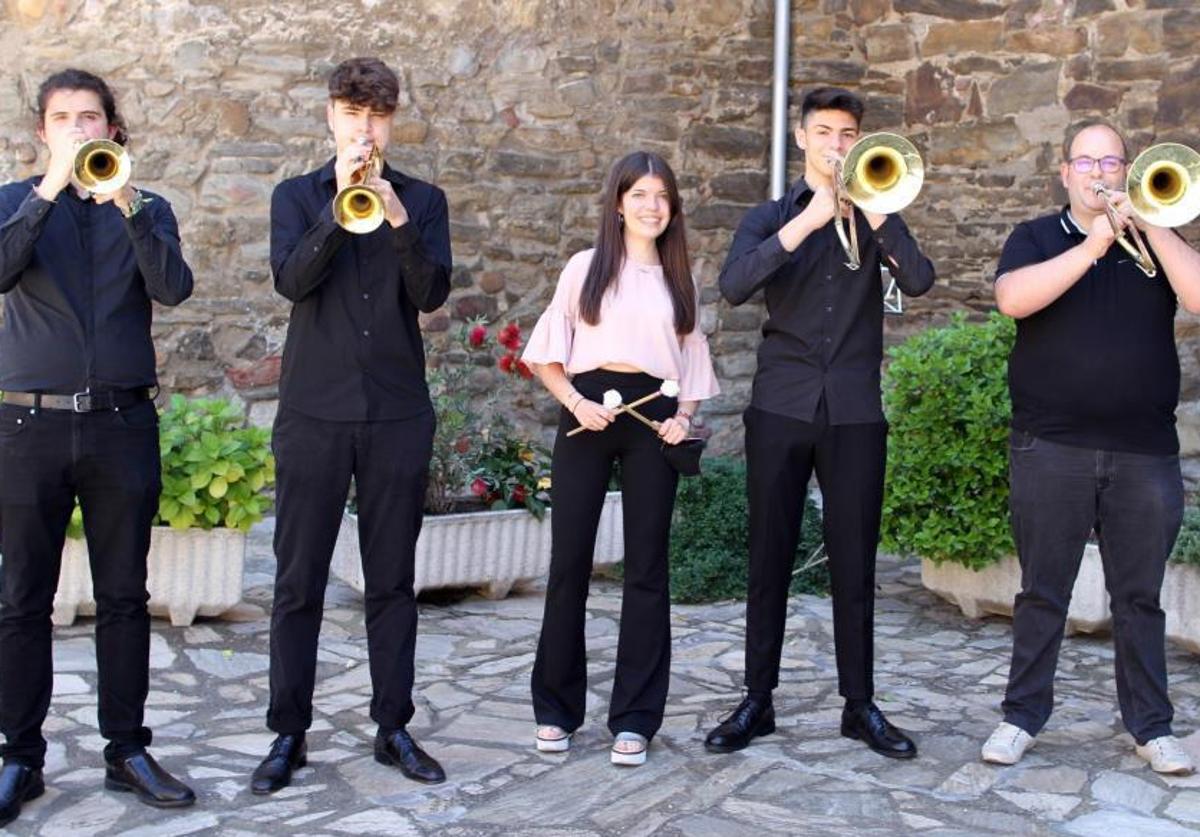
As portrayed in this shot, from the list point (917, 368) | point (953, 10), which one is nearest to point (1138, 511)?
point (917, 368)

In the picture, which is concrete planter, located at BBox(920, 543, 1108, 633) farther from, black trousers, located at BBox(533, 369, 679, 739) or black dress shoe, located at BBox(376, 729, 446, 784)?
black dress shoe, located at BBox(376, 729, 446, 784)

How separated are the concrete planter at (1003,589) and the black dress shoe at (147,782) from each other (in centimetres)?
315

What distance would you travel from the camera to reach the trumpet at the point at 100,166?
12.4 ft

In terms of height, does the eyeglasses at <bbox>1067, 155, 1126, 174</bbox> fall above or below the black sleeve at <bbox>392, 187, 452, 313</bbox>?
above

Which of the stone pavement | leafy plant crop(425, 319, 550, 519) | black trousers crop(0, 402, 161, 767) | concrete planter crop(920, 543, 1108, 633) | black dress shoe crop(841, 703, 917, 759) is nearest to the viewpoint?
black trousers crop(0, 402, 161, 767)

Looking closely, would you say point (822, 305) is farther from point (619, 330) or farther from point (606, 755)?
point (606, 755)

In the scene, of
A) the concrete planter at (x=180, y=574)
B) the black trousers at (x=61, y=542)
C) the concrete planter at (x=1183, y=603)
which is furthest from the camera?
the concrete planter at (x=180, y=574)

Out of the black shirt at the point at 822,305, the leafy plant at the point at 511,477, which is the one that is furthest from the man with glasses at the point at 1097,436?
the leafy plant at the point at 511,477

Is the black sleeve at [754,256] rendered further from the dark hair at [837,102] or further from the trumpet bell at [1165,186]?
the trumpet bell at [1165,186]

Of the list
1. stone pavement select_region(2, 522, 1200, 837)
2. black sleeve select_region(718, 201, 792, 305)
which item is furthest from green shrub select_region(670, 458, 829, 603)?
black sleeve select_region(718, 201, 792, 305)

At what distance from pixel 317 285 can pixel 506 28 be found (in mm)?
4255

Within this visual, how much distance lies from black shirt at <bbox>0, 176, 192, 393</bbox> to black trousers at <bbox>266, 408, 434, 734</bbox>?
46 cm

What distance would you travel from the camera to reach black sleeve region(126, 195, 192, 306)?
13.0ft

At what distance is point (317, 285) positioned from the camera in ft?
13.8
